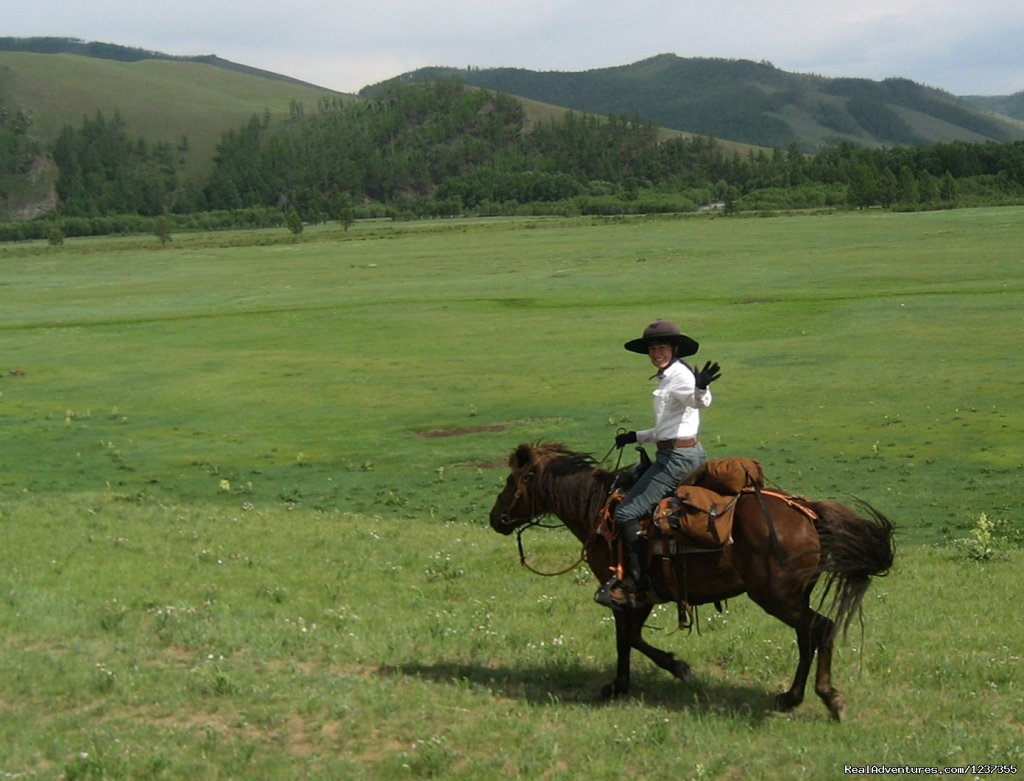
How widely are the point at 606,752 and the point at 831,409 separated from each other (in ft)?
79.0

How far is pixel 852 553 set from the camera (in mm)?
9844

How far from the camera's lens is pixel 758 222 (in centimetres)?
13038

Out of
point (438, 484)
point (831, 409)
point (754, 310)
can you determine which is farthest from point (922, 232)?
point (438, 484)

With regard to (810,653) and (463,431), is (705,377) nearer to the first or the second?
(810,653)

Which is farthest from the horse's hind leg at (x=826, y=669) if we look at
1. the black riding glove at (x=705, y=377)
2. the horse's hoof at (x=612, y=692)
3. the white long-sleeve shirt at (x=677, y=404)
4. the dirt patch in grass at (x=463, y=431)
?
the dirt patch in grass at (x=463, y=431)

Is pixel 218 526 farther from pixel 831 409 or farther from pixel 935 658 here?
pixel 831 409

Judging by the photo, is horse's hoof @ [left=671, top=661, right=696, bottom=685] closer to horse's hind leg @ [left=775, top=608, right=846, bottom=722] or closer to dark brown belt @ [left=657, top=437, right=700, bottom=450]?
horse's hind leg @ [left=775, top=608, right=846, bottom=722]

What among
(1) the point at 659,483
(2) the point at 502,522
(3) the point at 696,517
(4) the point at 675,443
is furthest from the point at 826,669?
(2) the point at 502,522

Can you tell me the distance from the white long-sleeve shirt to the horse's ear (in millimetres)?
1370

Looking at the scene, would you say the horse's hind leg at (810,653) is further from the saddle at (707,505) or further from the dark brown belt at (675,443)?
the dark brown belt at (675,443)

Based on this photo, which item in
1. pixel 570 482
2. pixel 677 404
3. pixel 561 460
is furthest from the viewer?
pixel 561 460

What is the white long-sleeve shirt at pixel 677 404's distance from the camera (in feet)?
34.0

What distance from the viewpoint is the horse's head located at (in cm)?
1171

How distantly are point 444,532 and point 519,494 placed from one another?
8.03 metres
